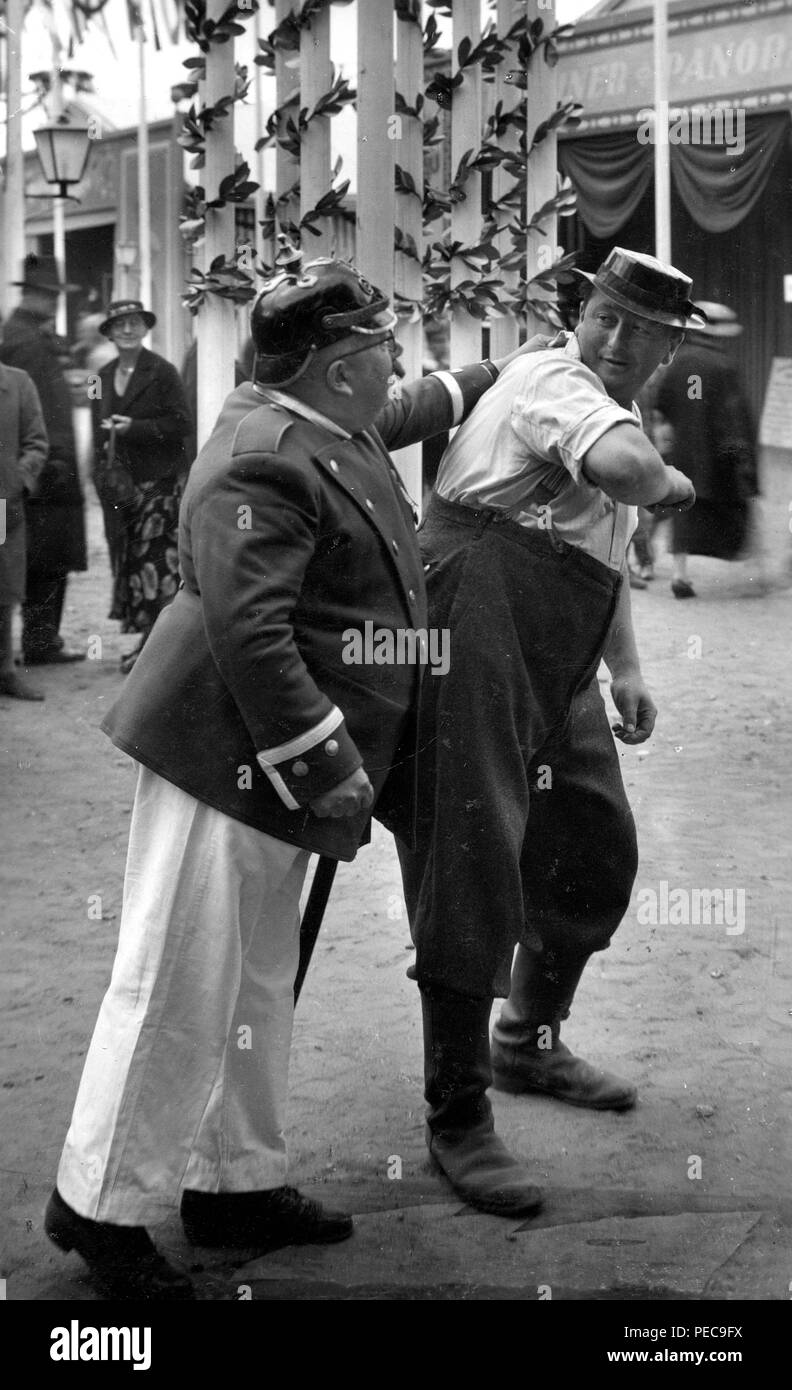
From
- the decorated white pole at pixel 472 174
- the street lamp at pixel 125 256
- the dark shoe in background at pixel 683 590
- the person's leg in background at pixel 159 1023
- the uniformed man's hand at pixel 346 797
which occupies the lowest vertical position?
the dark shoe in background at pixel 683 590

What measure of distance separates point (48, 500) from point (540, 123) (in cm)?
369

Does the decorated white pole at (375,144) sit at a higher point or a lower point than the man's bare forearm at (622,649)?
higher

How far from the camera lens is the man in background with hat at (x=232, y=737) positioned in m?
2.41

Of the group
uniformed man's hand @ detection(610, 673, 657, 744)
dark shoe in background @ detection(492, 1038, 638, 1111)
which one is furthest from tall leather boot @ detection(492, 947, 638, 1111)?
uniformed man's hand @ detection(610, 673, 657, 744)

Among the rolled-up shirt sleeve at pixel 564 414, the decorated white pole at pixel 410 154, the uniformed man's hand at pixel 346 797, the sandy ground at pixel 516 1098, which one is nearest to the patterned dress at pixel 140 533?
A: the sandy ground at pixel 516 1098

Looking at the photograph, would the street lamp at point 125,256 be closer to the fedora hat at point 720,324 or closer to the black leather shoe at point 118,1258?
the fedora hat at point 720,324

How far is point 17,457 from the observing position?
686 centimetres

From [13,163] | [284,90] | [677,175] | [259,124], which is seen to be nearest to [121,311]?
[13,163]

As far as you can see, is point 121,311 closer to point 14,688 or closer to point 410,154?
point 14,688

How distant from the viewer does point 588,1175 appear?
3.08 metres

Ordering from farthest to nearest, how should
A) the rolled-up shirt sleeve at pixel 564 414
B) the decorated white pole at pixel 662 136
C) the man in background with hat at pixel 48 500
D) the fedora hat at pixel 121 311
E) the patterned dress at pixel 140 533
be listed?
1. the decorated white pole at pixel 662 136
2. the patterned dress at pixel 140 533
3. the fedora hat at pixel 121 311
4. the man in background with hat at pixel 48 500
5. the rolled-up shirt sleeve at pixel 564 414

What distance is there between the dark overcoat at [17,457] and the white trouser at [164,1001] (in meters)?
4.10
